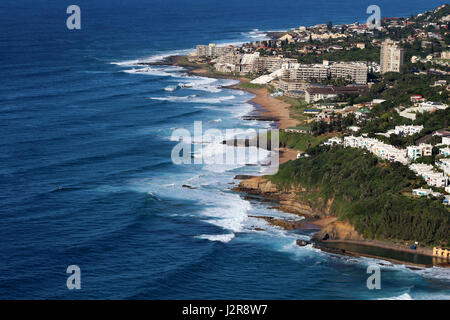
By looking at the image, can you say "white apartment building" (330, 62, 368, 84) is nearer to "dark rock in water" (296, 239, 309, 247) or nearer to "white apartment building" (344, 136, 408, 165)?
"white apartment building" (344, 136, 408, 165)

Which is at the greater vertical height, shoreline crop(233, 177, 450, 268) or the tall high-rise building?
the tall high-rise building

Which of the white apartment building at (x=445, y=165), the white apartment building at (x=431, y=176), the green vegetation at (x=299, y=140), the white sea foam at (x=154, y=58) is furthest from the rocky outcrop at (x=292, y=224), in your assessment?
the white sea foam at (x=154, y=58)

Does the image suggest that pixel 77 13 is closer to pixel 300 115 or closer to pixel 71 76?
pixel 71 76

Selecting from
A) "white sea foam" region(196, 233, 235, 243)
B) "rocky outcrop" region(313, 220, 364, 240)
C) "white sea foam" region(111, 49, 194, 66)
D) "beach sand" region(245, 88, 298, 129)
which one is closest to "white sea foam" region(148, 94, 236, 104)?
"beach sand" region(245, 88, 298, 129)

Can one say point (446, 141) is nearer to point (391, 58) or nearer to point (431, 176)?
point (431, 176)

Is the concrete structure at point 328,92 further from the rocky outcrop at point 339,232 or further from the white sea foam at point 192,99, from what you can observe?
the rocky outcrop at point 339,232

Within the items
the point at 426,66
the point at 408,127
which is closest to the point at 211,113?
the point at 408,127

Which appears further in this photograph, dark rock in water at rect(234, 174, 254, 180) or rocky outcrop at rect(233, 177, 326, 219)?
dark rock in water at rect(234, 174, 254, 180)
